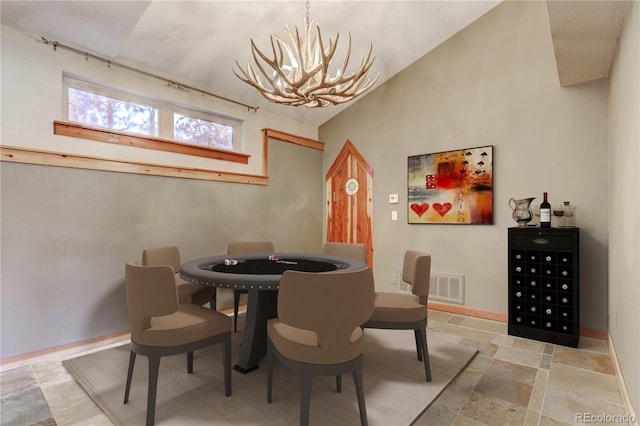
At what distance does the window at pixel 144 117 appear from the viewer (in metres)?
2.84

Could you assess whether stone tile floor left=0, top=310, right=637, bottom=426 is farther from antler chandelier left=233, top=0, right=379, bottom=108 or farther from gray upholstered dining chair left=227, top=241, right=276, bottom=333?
antler chandelier left=233, top=0, right=379, bottom=108

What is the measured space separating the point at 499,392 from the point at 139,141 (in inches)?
139

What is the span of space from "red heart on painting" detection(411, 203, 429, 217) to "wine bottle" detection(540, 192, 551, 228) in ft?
3.97

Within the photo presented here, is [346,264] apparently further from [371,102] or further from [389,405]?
[371,102]

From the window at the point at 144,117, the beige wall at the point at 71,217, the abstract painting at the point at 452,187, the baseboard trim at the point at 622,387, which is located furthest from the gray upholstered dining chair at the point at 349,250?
the baseboard trim at the point at 622,387

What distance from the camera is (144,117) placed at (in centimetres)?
A: 324

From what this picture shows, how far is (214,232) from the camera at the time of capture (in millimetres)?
3689

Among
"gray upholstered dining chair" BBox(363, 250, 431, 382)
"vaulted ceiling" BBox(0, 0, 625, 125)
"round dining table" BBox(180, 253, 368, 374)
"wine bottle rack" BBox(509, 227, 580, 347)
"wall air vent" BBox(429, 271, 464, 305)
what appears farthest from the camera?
"wall air vent" BBox(429, 271, 464, 305)

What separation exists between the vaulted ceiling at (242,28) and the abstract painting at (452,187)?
1070 mm

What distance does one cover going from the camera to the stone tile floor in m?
1.82

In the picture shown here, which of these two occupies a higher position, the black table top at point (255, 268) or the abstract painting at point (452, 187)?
the abstract painting at point (452, 187)

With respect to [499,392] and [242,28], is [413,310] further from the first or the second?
[242,28]

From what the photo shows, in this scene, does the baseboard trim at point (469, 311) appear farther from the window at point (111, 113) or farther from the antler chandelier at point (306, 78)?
the window at point (111, 113)

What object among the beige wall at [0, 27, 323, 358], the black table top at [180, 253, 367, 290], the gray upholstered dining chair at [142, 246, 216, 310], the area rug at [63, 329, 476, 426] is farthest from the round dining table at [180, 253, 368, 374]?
the beige wall at [0, 27, 323, 358]
